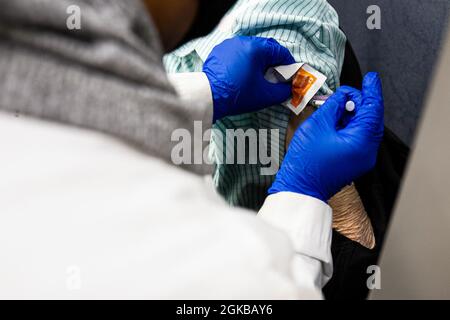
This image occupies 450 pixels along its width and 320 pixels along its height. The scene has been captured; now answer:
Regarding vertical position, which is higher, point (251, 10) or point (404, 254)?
point (251, 10)

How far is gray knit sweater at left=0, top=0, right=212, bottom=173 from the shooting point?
338mm

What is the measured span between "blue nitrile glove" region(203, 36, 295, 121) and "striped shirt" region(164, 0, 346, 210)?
2.2 inches

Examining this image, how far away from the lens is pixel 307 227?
2.46 feet

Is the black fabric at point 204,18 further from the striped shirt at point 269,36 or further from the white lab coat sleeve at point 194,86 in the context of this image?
the striped shirt at point 269,36

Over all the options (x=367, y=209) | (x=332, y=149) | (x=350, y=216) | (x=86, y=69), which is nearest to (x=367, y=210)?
(x=367, y=209)

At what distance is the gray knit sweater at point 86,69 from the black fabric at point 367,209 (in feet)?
2.35

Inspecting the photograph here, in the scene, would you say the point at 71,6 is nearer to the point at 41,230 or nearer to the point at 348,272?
the point at 41,230

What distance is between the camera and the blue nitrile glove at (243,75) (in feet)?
3.21

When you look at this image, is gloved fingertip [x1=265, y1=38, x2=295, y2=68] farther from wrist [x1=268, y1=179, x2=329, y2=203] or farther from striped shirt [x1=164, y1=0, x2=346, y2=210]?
wrist [x1=268, y1=179, x2=329, y2=203]

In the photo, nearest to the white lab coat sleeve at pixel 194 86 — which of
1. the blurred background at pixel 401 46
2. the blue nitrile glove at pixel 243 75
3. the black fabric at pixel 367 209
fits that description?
the blue nitrile glove at pixel 243 75

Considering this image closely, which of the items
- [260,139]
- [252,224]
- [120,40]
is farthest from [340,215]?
[120,40]

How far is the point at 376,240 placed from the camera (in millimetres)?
1040
